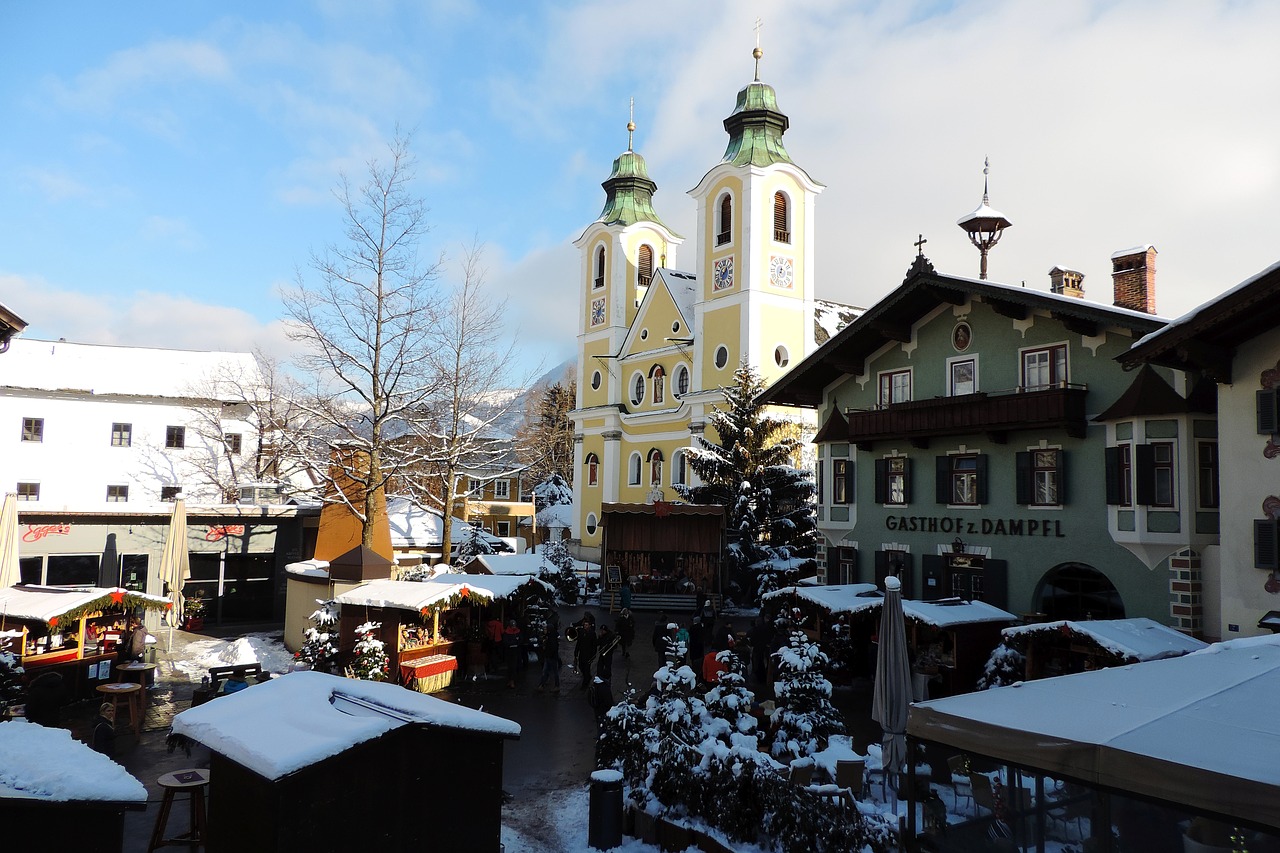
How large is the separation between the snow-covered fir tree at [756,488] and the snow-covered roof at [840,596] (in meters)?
11.7

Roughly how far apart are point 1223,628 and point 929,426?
7797 mm

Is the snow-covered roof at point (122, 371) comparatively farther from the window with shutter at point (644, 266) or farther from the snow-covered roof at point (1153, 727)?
the snow-covered roof at point (1153, 727)

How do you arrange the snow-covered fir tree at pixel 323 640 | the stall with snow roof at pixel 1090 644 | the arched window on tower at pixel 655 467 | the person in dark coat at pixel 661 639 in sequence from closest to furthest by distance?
the stall with snow roof at pixel 1090 644 < the snow-covered fir tree at pixel 323 640 < the person in dark coat at pixel 661 639 < the arched window on tower at pixel 655 467

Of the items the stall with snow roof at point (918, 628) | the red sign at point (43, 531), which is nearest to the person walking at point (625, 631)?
the stall with snow roof at point (918, 628)

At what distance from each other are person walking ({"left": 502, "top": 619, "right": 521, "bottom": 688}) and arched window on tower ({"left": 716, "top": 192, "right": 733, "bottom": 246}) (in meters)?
28.8

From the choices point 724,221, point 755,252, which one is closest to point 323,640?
point 755,252

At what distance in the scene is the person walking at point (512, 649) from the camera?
18.9 m

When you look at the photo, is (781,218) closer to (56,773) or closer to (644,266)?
(644,266)

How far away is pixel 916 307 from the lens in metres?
21.9

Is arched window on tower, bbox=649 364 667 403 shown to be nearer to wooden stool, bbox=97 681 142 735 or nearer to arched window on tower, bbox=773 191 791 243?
arched window on tower, bbox=773 191 791 243

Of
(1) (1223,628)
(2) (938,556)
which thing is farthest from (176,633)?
(1) (1223,628)

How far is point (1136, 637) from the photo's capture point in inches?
569

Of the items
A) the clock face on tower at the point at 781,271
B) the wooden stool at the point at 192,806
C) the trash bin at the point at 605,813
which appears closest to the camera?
the wooden stool at the point at 192,806

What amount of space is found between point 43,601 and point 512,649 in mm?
8887
